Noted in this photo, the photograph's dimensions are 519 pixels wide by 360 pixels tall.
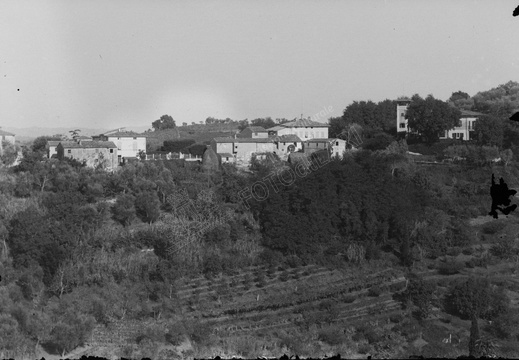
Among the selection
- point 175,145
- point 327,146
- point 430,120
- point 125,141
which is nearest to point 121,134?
point 125,141

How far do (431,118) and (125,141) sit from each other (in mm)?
13359

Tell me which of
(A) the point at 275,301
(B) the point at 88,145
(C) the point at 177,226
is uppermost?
(B) the point at 88,145

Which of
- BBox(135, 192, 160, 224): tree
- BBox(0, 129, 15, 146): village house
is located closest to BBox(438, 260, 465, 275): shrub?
BBox(135, 192, 160, 224): tree

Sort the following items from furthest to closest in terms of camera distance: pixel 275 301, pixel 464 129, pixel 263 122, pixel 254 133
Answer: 1. pixel 263 122
2. pixel 254 133
3. pixel 464 129
4. pixel 275 301

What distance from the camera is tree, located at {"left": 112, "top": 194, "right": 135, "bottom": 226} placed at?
25.1 m

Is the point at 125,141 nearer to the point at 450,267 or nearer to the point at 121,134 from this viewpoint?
the point at 121,134

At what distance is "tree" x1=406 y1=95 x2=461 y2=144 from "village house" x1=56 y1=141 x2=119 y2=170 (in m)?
13.1

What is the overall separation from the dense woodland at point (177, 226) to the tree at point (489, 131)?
7.03ft

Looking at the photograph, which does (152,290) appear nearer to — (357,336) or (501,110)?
(357,336)

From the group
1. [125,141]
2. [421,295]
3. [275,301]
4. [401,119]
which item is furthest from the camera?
[401,119]

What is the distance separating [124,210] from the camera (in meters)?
25.1

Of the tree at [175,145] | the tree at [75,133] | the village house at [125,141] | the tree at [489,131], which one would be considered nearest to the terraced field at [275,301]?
the tree at [489,131]

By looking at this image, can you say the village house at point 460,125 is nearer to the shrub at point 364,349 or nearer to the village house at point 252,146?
the village house at point 252,146

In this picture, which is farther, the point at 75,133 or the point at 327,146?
the point at 75,133
